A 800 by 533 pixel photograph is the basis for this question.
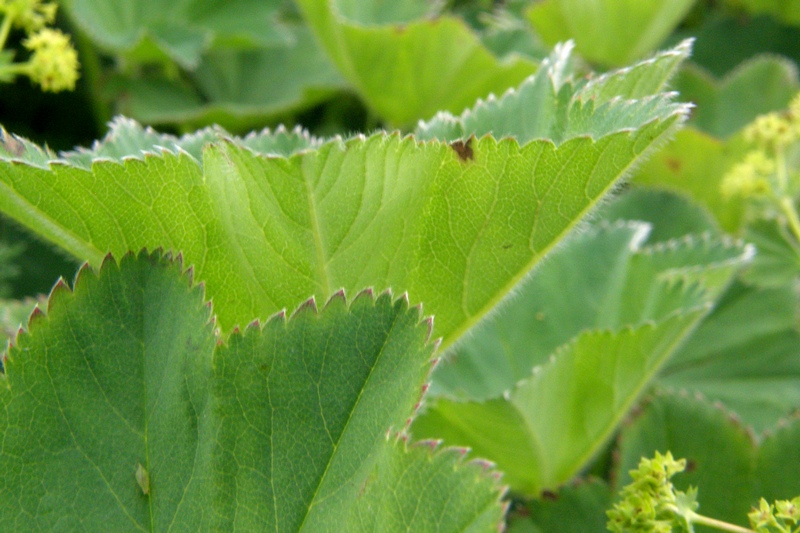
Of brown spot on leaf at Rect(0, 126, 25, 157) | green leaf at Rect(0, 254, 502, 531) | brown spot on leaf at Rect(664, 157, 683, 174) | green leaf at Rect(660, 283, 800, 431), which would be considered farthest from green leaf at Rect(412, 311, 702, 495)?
brown spot on leaf at Rect(664, 157, 683, 174)

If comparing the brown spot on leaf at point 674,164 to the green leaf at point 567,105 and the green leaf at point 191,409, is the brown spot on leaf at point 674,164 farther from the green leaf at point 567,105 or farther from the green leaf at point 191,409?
the green leaf at point 191,409

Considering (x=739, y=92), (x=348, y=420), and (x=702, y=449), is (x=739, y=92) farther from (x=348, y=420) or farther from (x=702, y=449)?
(x=348, y=420)

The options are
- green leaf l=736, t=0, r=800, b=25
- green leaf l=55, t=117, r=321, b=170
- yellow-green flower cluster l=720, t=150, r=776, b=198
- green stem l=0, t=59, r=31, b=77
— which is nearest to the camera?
green leaf l=55, t=117, r=321, b=170

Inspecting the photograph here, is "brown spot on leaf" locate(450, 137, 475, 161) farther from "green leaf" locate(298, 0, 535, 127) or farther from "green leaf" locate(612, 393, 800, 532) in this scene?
"green leaf" locate(298, 0, 535, 127)

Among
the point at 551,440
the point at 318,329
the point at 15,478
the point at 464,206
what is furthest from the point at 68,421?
the point at 551,440

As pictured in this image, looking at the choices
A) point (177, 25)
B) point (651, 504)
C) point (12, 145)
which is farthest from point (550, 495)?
point (177, 25)

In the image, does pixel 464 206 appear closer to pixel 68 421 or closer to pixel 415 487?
pixel 415 487
